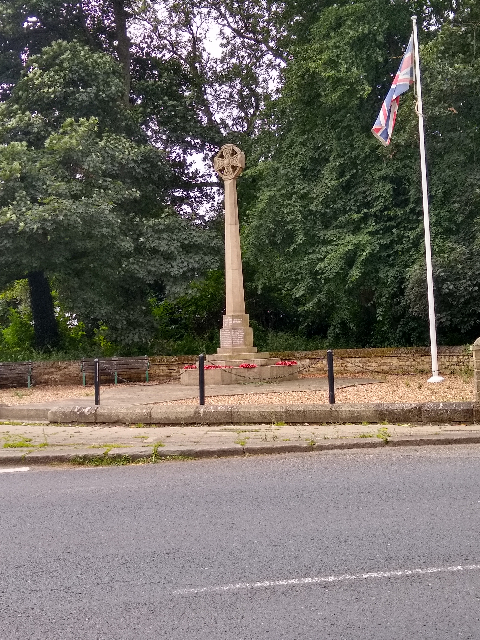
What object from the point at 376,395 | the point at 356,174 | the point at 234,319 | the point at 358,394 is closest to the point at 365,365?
the point at 234,319

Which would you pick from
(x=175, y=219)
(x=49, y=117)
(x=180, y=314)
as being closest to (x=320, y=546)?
(x=175, y=219)

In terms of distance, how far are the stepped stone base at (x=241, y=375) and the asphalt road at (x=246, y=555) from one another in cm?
1186

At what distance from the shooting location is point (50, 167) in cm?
2256

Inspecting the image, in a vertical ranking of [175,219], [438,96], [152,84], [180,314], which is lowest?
[180,314]

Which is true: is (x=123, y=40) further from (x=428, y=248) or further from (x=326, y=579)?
(x=326, y=579)

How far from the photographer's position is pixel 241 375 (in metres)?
19.2

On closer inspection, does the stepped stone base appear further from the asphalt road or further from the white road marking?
the white road marking

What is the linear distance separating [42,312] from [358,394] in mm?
15433

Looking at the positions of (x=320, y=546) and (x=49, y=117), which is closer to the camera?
(x=320, y=546)

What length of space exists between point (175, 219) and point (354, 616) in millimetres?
22178

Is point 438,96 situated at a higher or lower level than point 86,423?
higher

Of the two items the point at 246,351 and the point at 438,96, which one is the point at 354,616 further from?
the point at 438,96

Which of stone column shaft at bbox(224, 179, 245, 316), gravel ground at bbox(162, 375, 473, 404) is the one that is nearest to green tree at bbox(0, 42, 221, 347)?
stone column shaft at bbox(224, 179, 245, 316)

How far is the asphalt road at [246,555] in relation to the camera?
3.77 m
